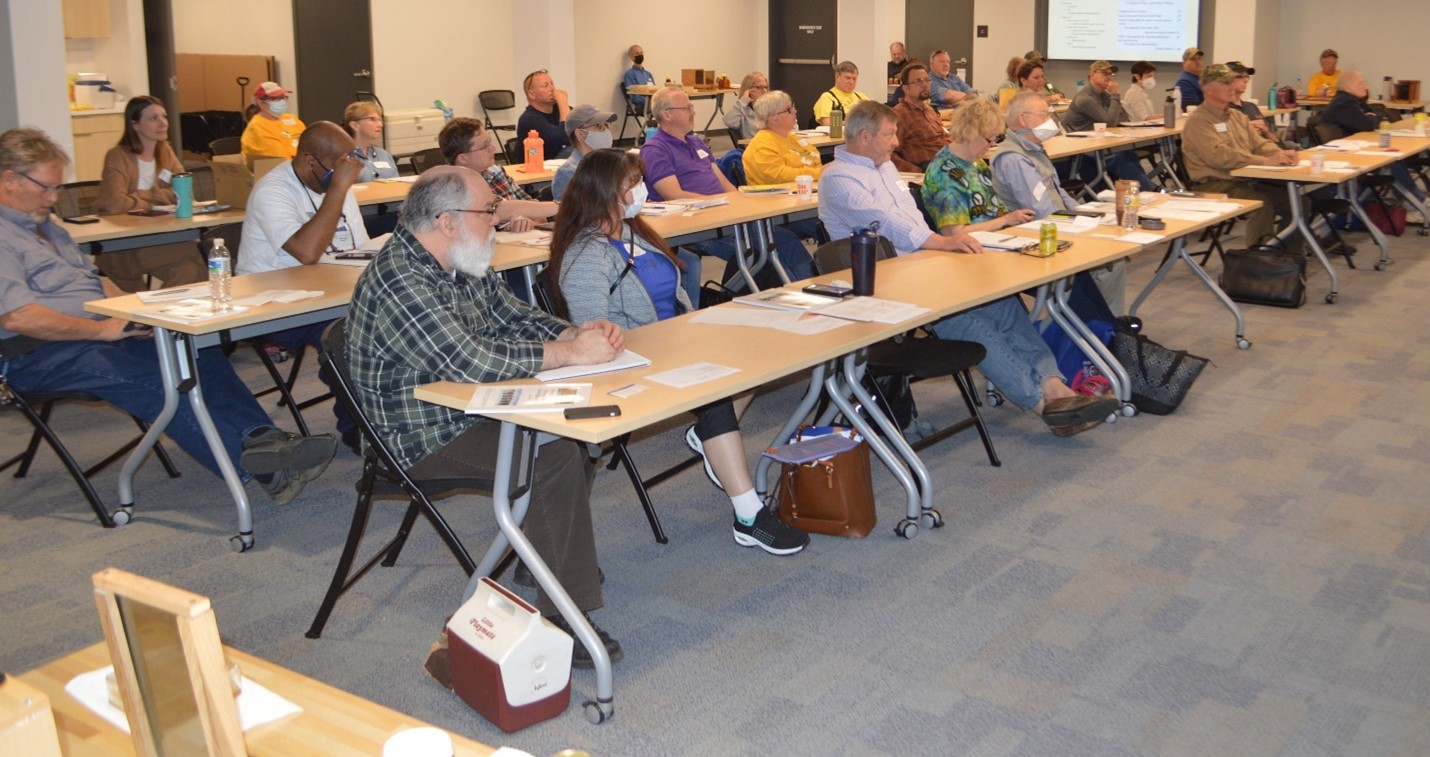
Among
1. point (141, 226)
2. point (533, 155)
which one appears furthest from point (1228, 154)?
point (141, 226)

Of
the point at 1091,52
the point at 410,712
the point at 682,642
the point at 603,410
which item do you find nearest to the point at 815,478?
the point at 682,642

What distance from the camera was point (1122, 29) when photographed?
16.0 metres

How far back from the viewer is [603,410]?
2.91 metres

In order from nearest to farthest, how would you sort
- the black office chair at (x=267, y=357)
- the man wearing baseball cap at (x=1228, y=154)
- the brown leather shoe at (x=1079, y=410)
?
the brown leather shoe at (x=1079, y=410) < the black office chair at (x=267, y=357) < the man wearing baseball cap at (x=1228, y=154)

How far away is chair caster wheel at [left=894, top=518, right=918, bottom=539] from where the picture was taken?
396 cm

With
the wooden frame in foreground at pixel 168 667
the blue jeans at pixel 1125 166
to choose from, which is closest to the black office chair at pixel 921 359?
the wooden frame in foreground at pixel 168 667

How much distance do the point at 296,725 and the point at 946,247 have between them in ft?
12.3

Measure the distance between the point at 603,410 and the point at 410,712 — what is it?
0.85 meters

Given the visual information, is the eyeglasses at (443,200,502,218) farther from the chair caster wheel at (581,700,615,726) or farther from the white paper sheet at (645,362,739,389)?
the chair caster wheel at (581,700,615,726)

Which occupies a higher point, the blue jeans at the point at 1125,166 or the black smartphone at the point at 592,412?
the blue jeans at the point at 1125,166

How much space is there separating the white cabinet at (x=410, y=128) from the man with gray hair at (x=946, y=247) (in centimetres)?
811

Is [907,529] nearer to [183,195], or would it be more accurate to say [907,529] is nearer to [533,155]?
[183,195]

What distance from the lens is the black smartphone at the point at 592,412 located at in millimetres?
2875

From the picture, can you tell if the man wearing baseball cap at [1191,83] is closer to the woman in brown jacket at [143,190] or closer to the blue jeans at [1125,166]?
the blue jeans at [1125,166]
